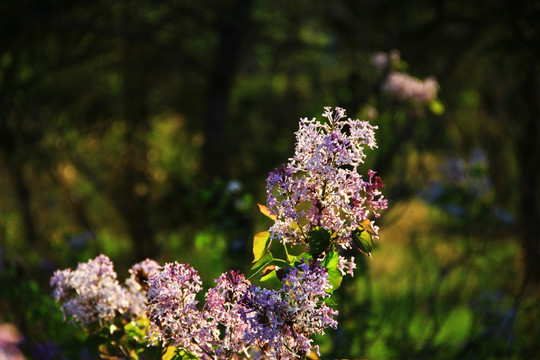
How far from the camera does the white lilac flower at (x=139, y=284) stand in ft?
5.35

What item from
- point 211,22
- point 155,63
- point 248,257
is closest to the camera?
point 248,257

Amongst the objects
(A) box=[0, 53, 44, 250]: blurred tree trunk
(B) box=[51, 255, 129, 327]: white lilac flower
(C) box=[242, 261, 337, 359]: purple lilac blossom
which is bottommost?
(C) box=[242, 261, 337, 359]: purple lilac blossom

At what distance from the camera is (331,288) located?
1351 mm

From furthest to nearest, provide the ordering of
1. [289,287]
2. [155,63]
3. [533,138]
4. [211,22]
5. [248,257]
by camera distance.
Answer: [155,63]
[211,22]
[248,257]
[533,138]
[289,287]

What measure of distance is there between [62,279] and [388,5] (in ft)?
13.5

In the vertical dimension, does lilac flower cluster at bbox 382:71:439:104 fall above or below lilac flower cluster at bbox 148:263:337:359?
above

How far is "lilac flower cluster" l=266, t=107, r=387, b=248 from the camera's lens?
133 cm

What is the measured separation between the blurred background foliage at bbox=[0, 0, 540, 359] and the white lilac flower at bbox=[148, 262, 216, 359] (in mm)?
1616

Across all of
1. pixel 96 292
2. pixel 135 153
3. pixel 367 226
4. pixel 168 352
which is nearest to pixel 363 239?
pixel 367 226

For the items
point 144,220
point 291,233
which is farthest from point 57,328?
point 144,220

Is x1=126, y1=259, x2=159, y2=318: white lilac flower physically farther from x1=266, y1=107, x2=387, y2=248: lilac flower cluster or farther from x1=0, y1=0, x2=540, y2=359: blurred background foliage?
x1=0, y1=0, x2=540, y2=359: blurred background foliage

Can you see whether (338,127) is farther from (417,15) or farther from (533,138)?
(417,15)

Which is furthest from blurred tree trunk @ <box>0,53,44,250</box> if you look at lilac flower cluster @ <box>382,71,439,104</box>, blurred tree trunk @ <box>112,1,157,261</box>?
lilac flower cluster @ <box>382,71,439,104</box>

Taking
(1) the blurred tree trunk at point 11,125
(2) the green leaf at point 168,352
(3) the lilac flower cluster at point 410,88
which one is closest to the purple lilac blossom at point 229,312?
(2) the green leaf at point 168,352
